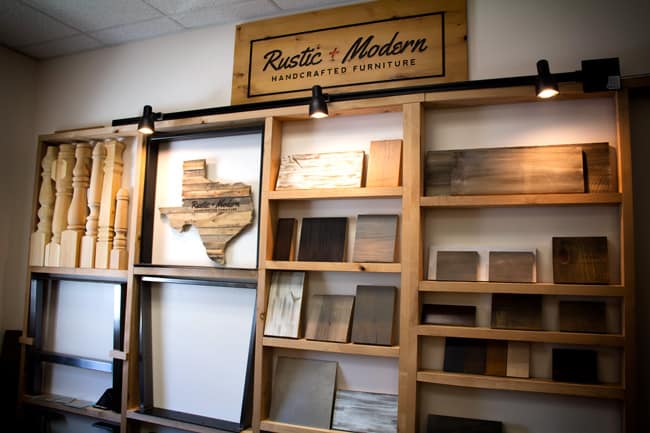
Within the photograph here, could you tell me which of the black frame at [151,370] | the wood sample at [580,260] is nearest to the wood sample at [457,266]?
the wood sample at [580,260]

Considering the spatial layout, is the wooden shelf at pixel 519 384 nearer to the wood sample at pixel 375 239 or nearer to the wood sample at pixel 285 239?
the wood sample at pixel 375 239

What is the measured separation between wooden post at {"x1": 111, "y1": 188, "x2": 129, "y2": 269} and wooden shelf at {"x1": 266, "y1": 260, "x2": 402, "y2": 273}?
110 cm

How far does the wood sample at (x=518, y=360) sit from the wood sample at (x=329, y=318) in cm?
79

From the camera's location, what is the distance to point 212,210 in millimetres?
2791

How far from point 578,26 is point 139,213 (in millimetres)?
2677

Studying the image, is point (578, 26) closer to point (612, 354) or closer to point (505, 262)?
point (505, 262)

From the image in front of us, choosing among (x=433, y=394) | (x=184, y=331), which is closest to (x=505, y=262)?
(x=433, y=394)

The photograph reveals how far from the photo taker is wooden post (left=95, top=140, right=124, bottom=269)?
2998 millimetres

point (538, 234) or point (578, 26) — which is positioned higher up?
point (578, 26)

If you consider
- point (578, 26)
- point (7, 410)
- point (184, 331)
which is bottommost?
Answer: point (7, 410)

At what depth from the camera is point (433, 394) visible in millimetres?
2256

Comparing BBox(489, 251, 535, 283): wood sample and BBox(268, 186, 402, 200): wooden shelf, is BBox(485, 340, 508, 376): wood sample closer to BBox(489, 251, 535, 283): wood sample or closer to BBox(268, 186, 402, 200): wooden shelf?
BBox(489, 251, 535, 283): wood sample

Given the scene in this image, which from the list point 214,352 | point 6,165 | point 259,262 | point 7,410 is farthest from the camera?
point 6,165

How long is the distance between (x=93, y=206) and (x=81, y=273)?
0.45 m
